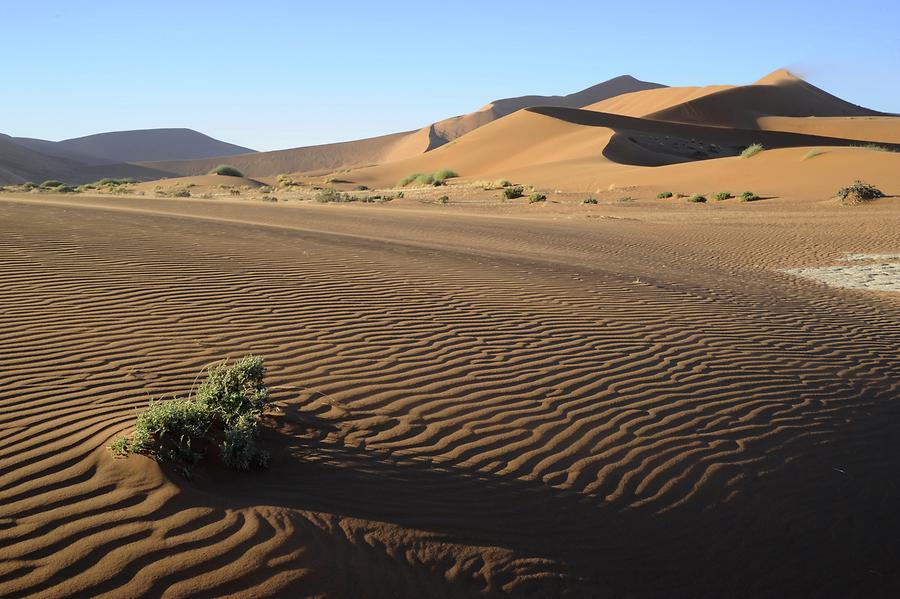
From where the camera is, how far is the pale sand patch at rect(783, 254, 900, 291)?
1394cm

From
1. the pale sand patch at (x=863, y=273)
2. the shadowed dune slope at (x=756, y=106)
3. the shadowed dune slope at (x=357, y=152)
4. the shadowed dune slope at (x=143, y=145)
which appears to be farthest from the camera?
the shadowed dune slope at (x=143, y=145)

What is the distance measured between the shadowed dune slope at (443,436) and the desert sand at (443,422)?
0.02 m

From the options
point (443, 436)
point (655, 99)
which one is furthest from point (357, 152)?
point (443, 436)

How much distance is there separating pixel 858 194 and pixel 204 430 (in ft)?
92.7

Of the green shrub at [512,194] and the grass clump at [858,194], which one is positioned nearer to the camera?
the grass clump at [858,194]

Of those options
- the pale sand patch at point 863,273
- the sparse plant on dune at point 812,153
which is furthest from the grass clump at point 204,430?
the sparse plant on dune at point 812,153

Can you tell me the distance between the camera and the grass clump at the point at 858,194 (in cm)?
2750

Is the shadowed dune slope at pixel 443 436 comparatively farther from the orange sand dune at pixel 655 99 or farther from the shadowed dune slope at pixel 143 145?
the shadowed dune slope at pixel 143 145

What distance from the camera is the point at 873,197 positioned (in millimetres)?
27688

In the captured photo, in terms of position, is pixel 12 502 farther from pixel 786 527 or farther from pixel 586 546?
pixel 786 527

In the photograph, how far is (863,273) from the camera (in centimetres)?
1519

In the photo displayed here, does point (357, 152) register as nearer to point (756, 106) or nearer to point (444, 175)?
point (756, 106)

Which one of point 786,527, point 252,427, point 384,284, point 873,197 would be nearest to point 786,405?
point 786,527

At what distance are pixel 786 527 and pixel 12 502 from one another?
4.50m
